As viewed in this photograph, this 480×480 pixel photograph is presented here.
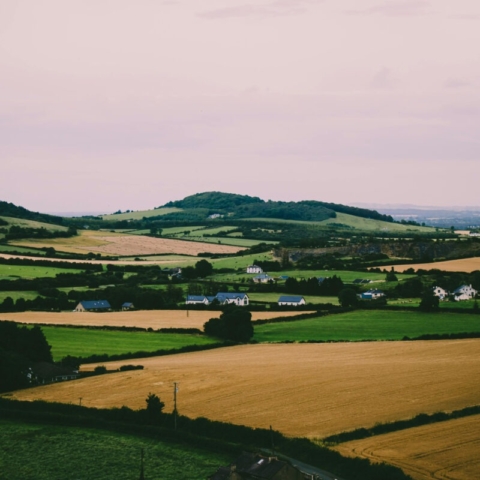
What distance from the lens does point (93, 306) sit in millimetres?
87438

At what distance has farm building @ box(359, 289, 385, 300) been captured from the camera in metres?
89.1

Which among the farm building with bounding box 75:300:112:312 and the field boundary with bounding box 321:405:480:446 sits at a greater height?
the farm building with bounding box 75:300:112:312

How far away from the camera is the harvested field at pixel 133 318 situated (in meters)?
75.2

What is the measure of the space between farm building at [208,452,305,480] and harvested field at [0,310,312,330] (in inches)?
1619

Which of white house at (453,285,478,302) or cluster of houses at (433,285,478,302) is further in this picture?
white house at (453,285,478,302)

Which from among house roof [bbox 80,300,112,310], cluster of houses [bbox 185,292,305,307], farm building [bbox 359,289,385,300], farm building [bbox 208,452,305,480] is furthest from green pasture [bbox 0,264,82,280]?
farm building [bbox 208,452,305,480]

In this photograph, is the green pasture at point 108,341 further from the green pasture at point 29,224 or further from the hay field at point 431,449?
the green pasture at point 29,224

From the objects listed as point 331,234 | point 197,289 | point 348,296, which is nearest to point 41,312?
Result: point 197,289

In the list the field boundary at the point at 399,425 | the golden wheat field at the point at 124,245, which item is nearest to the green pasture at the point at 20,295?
the golden wheat field at the point at 124,245

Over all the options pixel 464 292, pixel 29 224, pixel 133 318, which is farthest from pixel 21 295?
pixel 29 224

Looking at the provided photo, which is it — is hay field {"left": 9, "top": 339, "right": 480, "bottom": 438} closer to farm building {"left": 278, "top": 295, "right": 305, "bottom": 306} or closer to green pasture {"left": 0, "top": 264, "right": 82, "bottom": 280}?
farm building {"left": 278, "top": 295, "right": 305, "bottom": 306}

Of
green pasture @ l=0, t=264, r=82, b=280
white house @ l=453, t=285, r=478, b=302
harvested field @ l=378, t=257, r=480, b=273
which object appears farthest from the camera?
harvested field @ l=378, t=257, r=480, b=273

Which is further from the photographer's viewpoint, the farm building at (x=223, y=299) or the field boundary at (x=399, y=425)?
the farm building at (x=223, y=299)

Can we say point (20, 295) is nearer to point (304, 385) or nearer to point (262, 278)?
point (262, 278)
